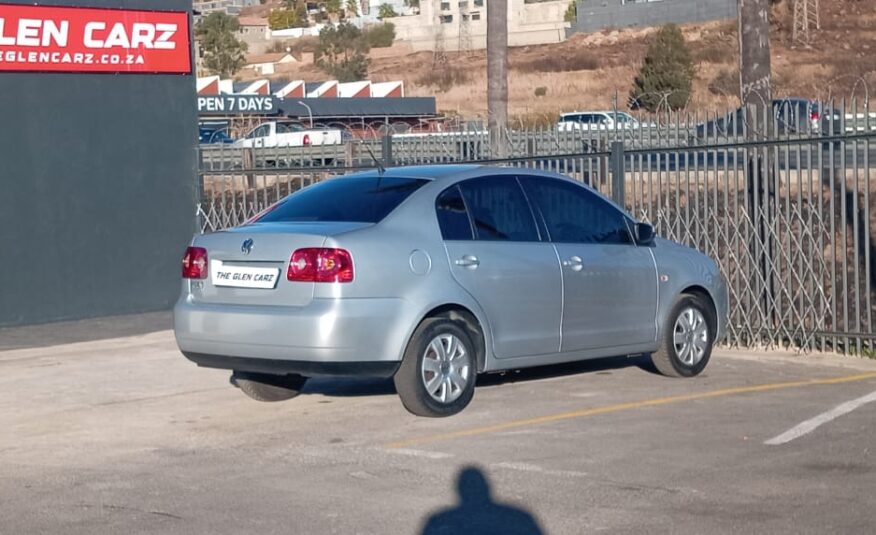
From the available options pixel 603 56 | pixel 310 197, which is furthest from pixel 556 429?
pixel 603 56

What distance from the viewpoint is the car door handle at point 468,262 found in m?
9.27

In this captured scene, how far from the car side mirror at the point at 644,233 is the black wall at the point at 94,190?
25.3ft

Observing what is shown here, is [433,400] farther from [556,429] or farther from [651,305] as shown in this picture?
[651,305]

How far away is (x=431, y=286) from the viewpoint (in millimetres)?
9047

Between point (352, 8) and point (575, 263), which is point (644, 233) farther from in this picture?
point (352, 8)

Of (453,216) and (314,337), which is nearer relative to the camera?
(314,337)

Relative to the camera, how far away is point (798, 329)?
39.8 ft

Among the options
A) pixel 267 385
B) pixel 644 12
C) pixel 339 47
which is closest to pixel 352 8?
pixel 339 47

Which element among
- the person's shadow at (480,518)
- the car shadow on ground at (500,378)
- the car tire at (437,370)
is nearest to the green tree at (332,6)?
the car shadow on ground at (500,378)

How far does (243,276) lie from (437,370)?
54.9 inches

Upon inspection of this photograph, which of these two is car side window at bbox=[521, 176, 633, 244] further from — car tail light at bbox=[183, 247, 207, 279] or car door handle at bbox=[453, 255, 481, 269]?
car tail light at bbox=[183, 247, 207, 279]

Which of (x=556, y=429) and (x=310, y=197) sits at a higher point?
(x=310, y=197)

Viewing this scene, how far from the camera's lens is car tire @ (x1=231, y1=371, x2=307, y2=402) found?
10109mm

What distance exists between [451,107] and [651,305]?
6328 centimetres
